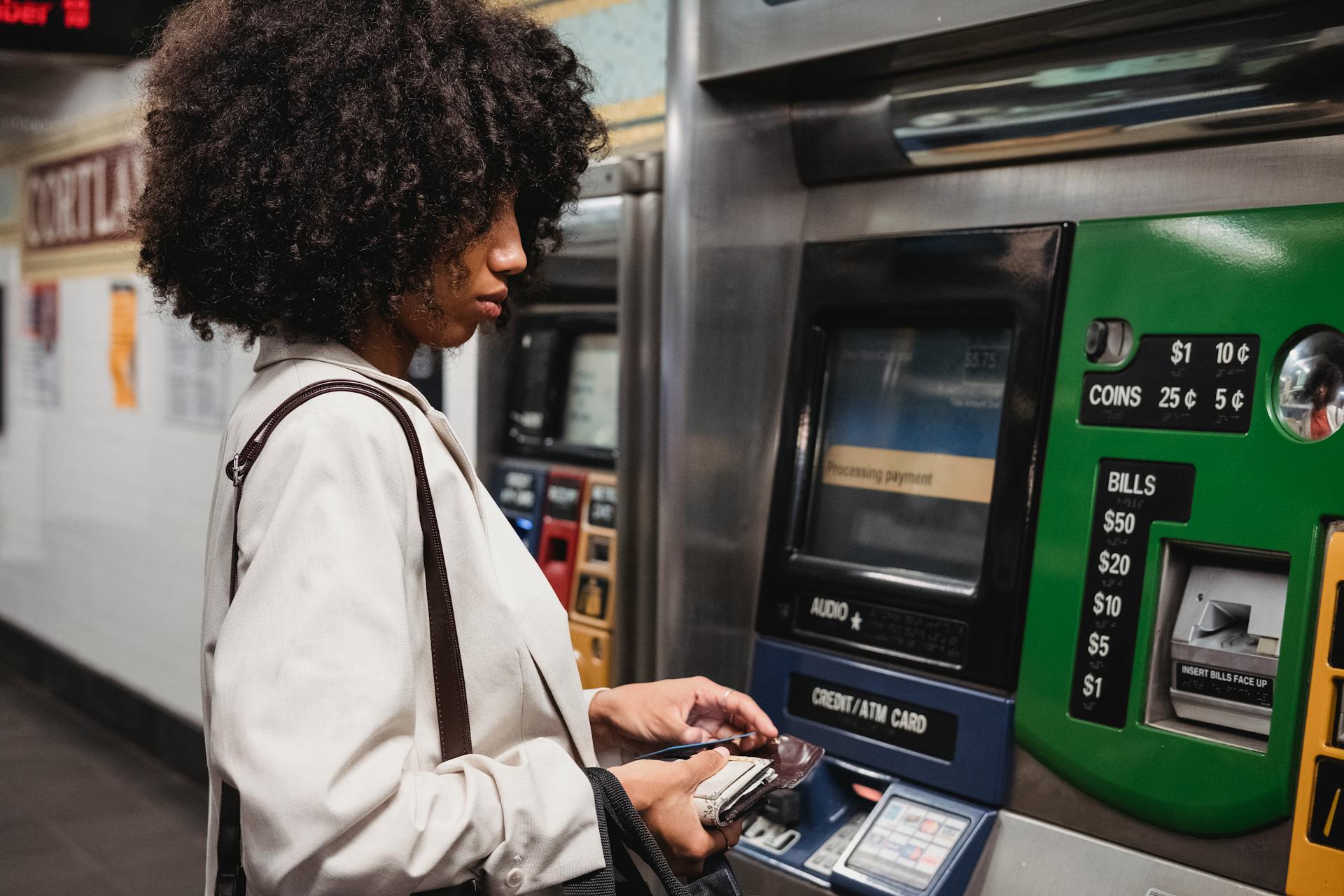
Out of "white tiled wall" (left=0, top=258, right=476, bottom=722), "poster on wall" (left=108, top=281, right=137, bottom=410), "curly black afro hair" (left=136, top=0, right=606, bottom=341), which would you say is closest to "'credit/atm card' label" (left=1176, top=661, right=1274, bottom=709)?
"curly black afro hair" (left=136, top=0, right=606, bottom=341)

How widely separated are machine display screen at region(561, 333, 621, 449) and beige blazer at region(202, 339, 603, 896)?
48.1 inches

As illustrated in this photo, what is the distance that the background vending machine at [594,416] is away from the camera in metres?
2.12

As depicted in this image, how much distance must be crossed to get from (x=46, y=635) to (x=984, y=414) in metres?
6.12

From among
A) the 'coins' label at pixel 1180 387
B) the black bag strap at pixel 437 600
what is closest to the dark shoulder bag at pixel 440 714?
the black bag strap at pixel 437 600

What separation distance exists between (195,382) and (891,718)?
3975 millimetres

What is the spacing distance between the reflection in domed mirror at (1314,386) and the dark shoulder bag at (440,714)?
2.85ft

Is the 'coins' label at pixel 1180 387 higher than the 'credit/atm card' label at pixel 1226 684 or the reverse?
higher

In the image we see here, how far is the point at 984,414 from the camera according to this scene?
5.42 feet

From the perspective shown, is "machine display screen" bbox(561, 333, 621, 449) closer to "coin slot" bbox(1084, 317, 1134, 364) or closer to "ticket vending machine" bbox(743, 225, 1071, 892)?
"ticket vending machine" bbox(743, 225, 1071, 892)

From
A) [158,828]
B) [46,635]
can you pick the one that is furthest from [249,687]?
[46,635]

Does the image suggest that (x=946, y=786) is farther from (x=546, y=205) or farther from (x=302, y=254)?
(x=302, y=254)

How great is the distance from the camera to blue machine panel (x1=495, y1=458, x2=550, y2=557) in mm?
2396

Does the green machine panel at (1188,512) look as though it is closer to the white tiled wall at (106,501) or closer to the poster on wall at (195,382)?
the white tiled wall at (106,501)

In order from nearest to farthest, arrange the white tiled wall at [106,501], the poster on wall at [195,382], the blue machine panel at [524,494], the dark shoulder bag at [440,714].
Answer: the dark shoulder bag at [440,714], the blue machine panel at [524,494], the poster on wall at [195,382], the white tiled wall at [106,501]
